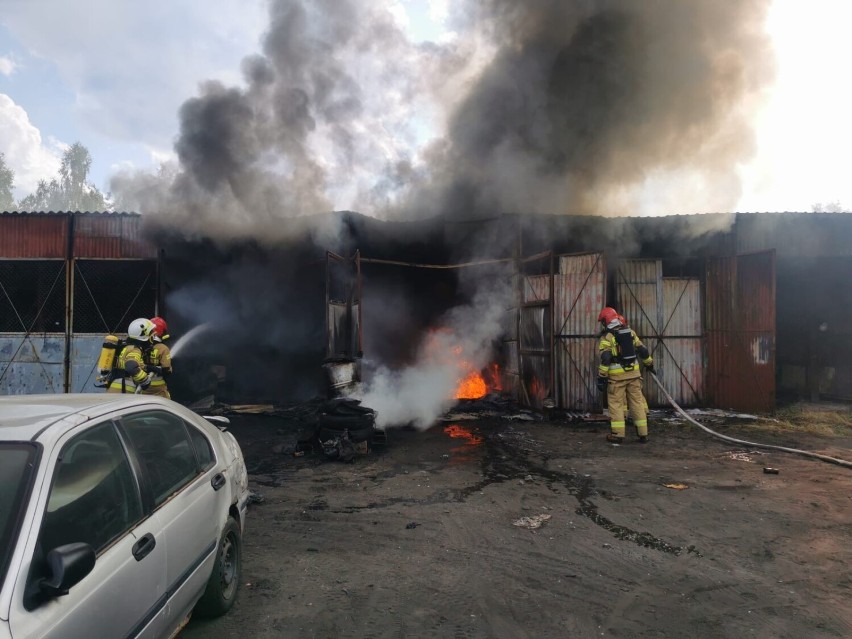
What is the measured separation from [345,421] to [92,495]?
4989 millimetres

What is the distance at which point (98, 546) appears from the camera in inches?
73.6

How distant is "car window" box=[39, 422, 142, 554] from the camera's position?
5.87ft

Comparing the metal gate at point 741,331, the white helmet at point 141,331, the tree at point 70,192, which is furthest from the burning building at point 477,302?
the tree at point 70,192

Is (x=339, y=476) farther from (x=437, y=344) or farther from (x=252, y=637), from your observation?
(x=437, y=344)

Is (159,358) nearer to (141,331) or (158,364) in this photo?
(158,364)

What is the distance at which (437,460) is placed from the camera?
22.2ft

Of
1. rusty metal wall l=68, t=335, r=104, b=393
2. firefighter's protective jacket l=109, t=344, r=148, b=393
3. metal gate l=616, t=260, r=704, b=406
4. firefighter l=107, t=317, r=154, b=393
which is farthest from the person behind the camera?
metal gate l=616, t=260, r=704, b=406

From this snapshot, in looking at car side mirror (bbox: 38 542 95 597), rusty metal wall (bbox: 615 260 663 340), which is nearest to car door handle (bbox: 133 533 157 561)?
car side mirror (bbox: 38 542 95 597)

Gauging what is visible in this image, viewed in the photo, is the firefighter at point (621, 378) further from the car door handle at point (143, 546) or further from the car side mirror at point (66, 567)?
the car side mirror at point (66, 567)

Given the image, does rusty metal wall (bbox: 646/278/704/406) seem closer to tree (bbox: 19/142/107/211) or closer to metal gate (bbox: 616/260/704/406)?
metal gate (bbox: 616/260/704/406)

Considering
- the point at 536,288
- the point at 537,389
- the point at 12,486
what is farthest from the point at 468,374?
the point at 12,486

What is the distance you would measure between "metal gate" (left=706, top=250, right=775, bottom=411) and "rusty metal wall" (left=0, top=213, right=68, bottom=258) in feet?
45.0

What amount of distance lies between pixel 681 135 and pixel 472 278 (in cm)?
644

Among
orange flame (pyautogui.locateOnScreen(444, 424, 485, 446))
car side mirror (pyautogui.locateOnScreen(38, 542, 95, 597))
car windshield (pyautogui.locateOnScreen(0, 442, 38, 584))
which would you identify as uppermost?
car windshield (pyautogui.locateOnScreen(0, 442, 38, 584))
